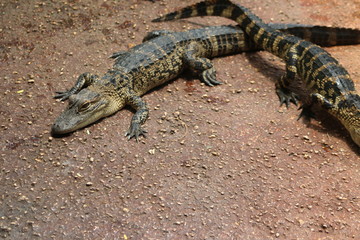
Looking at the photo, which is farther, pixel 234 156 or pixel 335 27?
pixel 335 27

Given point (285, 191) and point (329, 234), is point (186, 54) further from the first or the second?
point (329, 234)

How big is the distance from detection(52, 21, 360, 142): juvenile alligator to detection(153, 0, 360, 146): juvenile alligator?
1.31 feet

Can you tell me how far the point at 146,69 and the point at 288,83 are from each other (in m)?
2.27

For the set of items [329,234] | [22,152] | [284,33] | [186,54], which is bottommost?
[22,152]

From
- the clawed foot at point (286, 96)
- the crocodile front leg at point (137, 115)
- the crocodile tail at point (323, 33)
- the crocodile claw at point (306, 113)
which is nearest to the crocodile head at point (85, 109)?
A: the crocodile front leg at point (137, 115)

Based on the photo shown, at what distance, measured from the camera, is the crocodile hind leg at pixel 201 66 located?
6.45 metres

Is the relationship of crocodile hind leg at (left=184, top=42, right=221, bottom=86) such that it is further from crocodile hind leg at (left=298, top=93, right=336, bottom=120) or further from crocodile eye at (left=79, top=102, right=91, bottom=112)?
crocodile eye at (left=79, top=102, right=91, bottom=112)

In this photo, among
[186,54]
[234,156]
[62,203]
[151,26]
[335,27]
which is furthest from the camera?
[151,26]

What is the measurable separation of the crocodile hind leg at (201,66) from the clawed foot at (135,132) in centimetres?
158

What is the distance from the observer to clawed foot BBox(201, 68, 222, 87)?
6414 millimetres

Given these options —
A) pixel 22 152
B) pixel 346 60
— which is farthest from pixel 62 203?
pixel 346 60

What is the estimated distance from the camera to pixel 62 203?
4.41 meters

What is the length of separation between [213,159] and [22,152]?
246 cm

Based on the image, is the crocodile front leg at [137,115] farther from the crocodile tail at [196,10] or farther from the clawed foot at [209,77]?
the crocodile tail at [196,10]
